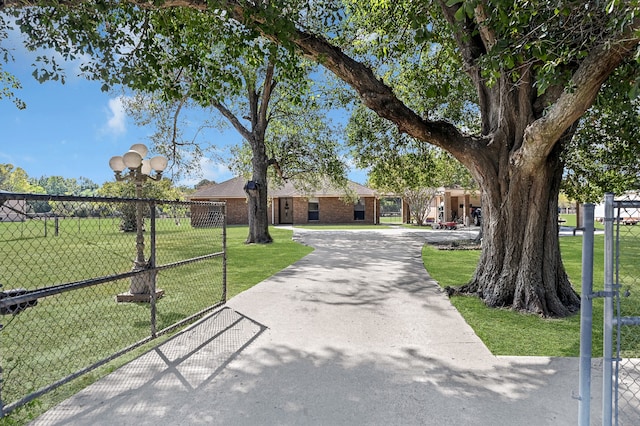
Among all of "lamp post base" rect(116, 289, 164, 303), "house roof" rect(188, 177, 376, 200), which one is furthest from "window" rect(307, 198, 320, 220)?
"lamp post base" rect(116, 289, 164, 303)

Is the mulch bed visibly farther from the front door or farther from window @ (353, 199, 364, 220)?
the front door

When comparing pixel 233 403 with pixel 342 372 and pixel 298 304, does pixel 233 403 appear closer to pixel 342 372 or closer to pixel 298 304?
pixel 342 372

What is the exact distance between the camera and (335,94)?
14094mm

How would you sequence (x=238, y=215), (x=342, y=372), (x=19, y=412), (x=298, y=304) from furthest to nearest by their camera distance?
(x=238, y=215) < (x=298, y=304) < (x=342, y=372) < (x=19, y=412)

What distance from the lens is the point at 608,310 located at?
2330 millimetres

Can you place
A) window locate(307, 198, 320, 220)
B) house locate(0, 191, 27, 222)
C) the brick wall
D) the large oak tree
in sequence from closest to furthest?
house locate(0, 191, 27, 222) → the large oak tree → the brick wall → window locate(307, 198, 320, 220)

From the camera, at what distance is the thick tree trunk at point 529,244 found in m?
5.82

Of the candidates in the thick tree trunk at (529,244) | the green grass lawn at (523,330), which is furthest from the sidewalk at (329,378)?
the thick tree trunk at (529,244)

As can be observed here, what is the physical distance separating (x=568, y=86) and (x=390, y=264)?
23.8 feet

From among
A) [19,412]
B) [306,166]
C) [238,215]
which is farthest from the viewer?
[238,215]

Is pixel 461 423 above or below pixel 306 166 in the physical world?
below

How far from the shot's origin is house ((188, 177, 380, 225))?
1355 inches

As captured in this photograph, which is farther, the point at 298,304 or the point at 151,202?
the point at 298,304

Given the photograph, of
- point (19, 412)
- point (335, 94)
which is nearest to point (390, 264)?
point (335, 94)
